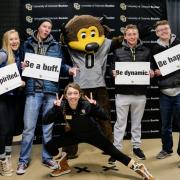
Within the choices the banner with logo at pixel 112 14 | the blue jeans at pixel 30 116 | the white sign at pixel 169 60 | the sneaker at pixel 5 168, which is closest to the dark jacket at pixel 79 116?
the blue jeans at pixel 30 116

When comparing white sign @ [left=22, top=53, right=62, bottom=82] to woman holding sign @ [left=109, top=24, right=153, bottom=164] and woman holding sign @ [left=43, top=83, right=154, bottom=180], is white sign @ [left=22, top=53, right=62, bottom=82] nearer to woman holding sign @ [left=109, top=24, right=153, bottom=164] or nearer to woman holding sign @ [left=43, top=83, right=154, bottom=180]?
woman holding sign @ [left=43, top=83, right=154, bottom=180]

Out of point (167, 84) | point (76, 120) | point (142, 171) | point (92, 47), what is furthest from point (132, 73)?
point (142, 171)

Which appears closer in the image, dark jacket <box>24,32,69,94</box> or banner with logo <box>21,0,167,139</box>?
dark jacket <box>24,32,69,94</box>

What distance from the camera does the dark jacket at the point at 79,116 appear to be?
10.4 feet

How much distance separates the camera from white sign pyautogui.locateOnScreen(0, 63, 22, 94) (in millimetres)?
3250

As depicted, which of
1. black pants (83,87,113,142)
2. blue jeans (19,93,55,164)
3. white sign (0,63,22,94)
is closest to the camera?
white sign (0,63,22,94)

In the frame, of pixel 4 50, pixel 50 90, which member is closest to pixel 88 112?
pixel 50 90

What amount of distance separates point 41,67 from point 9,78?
353 mm

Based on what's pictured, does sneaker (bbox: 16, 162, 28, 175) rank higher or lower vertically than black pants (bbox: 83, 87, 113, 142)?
lower

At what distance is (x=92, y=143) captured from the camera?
317cm

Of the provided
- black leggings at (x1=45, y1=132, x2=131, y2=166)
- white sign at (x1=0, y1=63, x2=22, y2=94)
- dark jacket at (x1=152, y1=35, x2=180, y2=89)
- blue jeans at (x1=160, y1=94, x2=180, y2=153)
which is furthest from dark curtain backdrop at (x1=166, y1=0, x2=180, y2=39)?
white sign at (x1=0, y1=63, x2=22, y2=94)

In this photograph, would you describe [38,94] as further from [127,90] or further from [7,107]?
[127,90]

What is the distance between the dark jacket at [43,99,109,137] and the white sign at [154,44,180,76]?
2.70 ft

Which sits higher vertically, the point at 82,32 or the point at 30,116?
the point at 82,32
